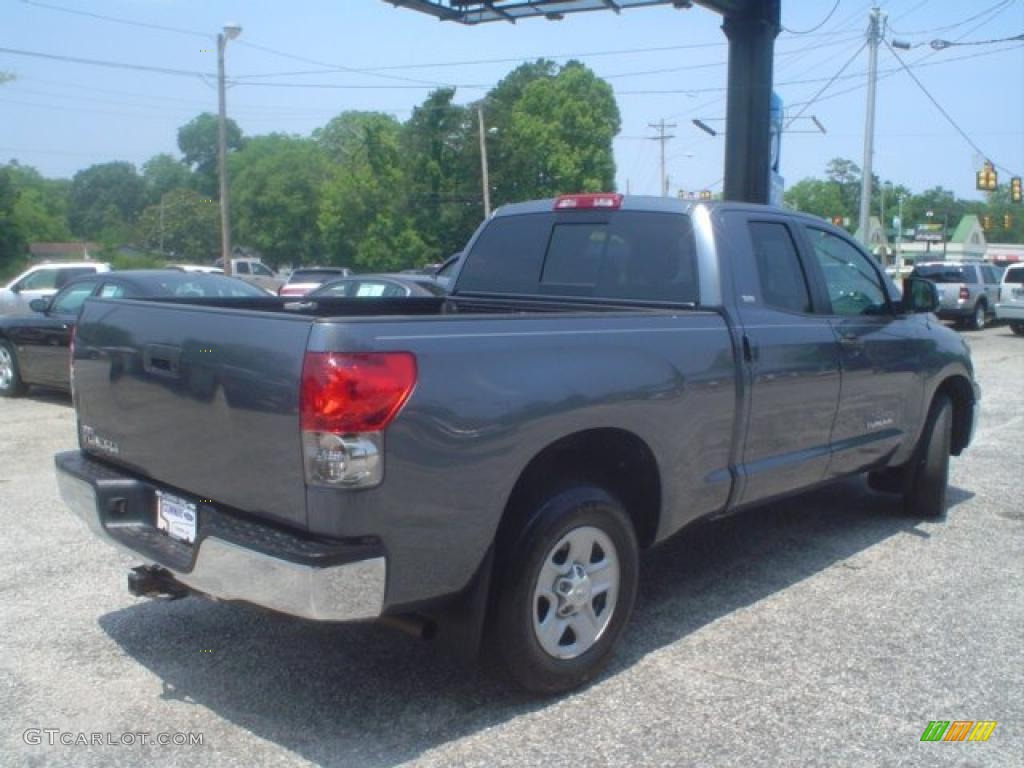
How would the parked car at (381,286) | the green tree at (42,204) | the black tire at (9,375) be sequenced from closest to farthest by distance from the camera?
the black tire at (9,375)
the parked car at (381,286)
the green tree at (42,204)

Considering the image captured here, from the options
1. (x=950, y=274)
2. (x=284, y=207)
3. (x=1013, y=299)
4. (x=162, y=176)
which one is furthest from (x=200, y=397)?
(x=162, y=176)

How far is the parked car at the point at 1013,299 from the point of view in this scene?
24406 mm

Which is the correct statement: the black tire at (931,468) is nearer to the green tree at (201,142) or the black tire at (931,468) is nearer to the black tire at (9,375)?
the black tire at (9,375)

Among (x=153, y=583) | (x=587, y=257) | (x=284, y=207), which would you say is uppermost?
(x=284, y=207)

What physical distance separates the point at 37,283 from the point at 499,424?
19470mm

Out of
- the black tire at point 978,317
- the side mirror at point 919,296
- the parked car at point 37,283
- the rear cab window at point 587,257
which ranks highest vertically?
the rear cab window at point 587,257

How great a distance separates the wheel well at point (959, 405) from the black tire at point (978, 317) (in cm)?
2185

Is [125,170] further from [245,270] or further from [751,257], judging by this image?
[751,257]

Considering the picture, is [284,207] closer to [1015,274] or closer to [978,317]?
[978,317]

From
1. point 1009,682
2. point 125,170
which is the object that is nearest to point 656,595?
point 1009,682

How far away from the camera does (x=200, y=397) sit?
3627 mm

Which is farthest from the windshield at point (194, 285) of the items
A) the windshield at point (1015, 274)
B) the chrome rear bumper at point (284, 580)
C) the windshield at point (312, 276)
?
the windshield at point (1015, 274)

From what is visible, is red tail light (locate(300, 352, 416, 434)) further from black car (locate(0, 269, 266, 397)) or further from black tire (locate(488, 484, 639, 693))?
black car (locate(0, 269, 266, 397))

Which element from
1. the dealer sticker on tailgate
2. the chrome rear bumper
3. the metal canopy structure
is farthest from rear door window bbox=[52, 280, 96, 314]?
the chrome rear bumper
